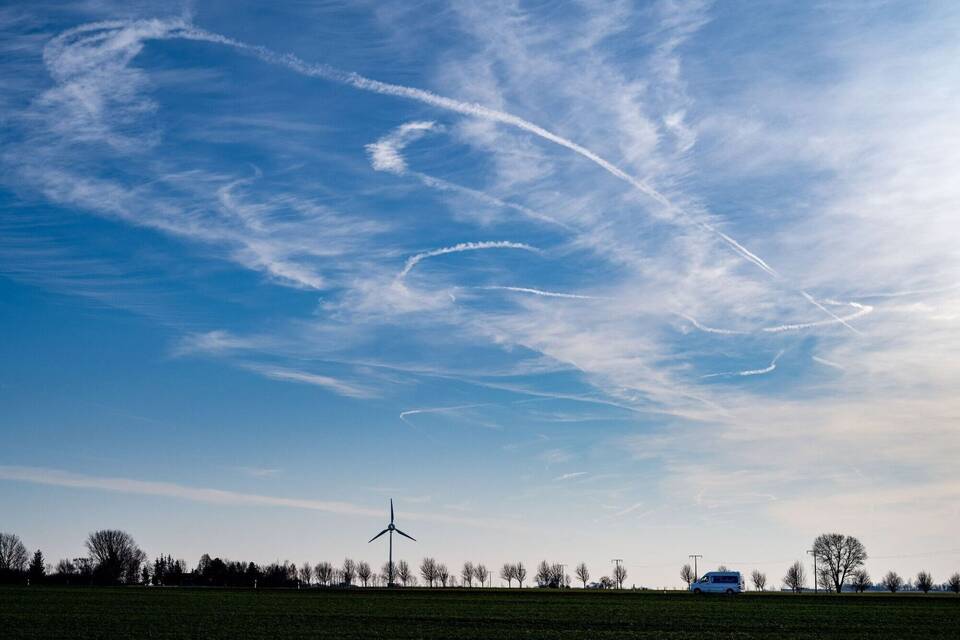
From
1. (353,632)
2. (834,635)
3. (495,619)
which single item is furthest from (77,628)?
(834,635)

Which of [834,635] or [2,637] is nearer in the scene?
[2,637]

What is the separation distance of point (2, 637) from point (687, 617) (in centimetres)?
4715

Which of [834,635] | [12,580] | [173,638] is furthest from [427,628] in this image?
[12,580]

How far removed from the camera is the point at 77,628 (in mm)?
53188

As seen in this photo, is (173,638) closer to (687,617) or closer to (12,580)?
(687,617)

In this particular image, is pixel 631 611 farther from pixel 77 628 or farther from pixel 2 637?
pixel 2 637

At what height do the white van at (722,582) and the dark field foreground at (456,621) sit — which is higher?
the dark field foreground at (456,621)

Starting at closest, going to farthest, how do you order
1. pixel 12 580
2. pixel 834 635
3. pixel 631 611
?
pixel 834 635, pixel 631 611, pixel 12 580

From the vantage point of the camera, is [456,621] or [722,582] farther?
[722,582]

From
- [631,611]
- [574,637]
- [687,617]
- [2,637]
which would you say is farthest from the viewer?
[631,611]

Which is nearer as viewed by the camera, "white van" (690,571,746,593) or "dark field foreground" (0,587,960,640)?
"dark field foreground" (0,587,960,640)

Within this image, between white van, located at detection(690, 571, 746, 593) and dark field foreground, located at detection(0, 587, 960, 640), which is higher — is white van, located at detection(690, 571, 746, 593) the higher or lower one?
the lower one

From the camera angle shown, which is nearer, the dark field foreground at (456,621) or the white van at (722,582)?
the dark field foreground at (456,621)

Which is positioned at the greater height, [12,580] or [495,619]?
[495,619]
